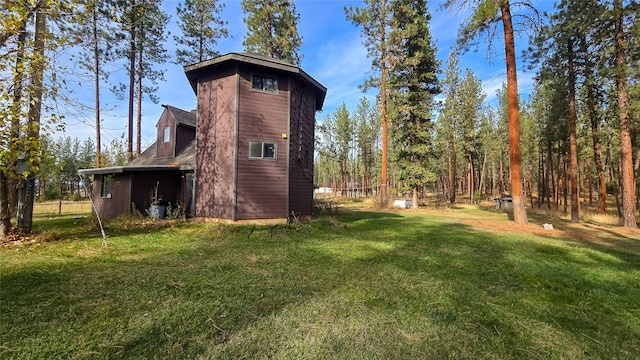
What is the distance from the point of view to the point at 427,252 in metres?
6.95

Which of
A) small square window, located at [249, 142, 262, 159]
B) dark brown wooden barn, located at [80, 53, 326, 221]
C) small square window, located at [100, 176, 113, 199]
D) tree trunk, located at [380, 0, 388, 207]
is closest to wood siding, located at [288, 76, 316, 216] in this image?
dark brown wooden barn, located at [80, 53, 326, 221]

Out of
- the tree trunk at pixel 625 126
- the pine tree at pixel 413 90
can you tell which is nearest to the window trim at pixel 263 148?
the pine tree at pixel 413 90

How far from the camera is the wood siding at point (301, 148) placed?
450 inches

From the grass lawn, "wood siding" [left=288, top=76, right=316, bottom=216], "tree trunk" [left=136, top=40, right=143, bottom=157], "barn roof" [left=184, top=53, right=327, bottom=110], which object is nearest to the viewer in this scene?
the grass lawn

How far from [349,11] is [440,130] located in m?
17.2

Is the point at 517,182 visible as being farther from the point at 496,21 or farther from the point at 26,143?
the point at 26,143

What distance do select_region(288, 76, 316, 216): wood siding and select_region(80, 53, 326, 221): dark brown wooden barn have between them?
43 mm

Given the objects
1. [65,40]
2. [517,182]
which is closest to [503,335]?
[65,40]

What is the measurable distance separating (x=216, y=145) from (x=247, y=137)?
1.39 metres

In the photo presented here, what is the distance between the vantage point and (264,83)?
36.1 ft

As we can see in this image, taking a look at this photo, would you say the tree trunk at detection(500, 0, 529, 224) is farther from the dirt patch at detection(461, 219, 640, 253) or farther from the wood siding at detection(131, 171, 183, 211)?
the wood siding at detection(131, 171, 183, 211)

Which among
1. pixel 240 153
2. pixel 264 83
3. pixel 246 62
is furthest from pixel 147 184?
pixel 246 62

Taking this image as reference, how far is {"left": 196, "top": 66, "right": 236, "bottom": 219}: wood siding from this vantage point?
10.4 m

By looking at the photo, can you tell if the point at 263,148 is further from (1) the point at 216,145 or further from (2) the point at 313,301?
(2) the point at 313,301
